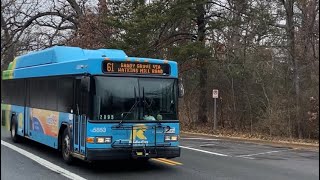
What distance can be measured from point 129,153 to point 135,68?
1895mm

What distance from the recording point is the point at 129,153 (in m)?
10.1

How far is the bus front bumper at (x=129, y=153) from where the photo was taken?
9.83 m

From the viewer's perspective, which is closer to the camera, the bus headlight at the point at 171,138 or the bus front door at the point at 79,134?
the bus front door at the point at 79,134

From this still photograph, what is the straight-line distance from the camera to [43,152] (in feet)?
45.3

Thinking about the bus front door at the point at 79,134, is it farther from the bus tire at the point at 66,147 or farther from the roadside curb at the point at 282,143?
the roadside curb at the point at 282,143

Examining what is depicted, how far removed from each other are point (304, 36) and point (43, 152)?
1121 cm

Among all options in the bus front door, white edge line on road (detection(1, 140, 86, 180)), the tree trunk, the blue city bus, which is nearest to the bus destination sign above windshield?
the blue city bus

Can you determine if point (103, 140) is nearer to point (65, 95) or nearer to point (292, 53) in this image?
point (65, 95)

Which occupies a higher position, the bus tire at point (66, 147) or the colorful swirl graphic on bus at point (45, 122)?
the colorful swirl graphic on bus at point (45, 122)

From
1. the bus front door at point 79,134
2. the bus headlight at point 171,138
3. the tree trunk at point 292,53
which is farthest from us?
the tree trunk at point 292,53

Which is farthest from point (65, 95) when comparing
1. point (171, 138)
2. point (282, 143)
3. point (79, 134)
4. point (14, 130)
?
point (282, 143)

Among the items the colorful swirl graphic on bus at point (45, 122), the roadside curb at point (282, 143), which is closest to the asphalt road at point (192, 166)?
the colorful swirl graphic on bus at point (45, 122)

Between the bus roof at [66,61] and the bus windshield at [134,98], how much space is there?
14.2 inches

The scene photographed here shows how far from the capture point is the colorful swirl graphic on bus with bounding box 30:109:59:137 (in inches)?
482
